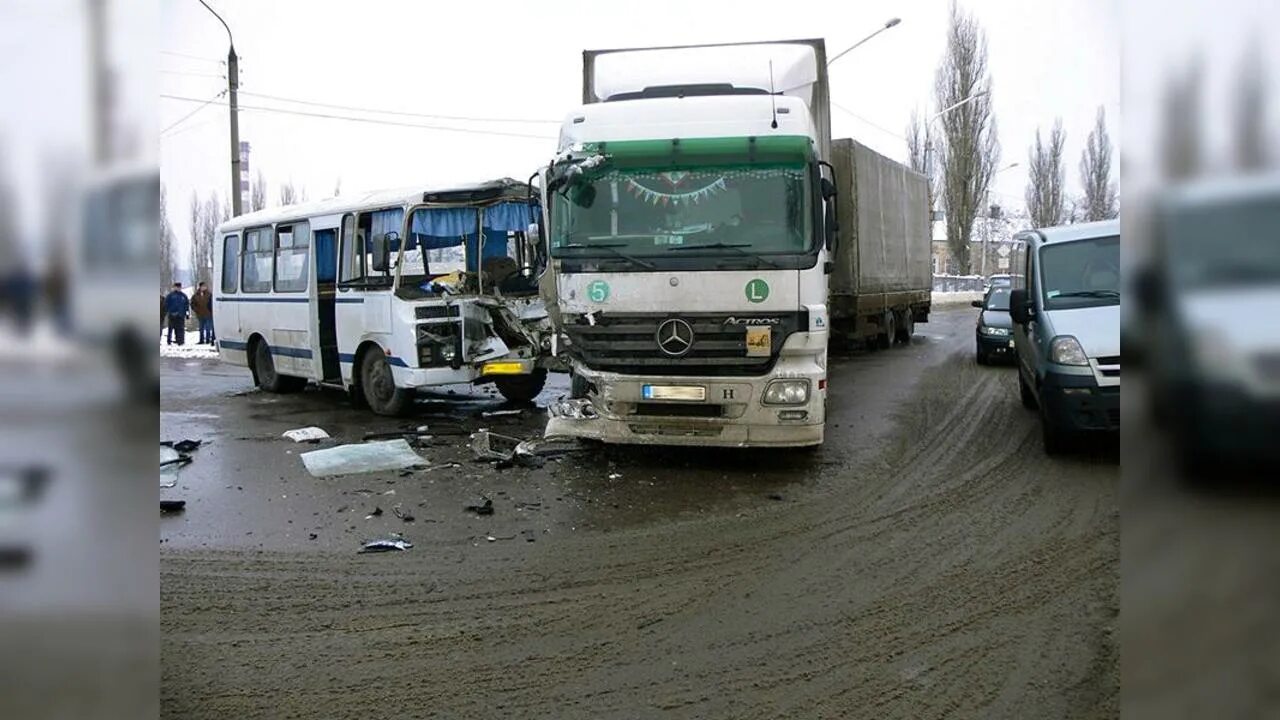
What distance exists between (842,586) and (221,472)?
5931mm

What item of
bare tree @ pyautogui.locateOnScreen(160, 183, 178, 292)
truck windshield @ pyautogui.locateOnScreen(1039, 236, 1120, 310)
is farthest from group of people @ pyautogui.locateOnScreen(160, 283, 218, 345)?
bare tree @ pyautogui.locateOnScreen(160, 183, 178, 292)

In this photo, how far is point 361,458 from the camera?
8445mm

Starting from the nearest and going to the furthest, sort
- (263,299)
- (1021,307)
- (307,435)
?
(1021,307) < (307,435) < (263,299)

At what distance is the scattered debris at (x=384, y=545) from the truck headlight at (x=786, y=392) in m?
3.14

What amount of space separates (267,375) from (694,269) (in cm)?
902

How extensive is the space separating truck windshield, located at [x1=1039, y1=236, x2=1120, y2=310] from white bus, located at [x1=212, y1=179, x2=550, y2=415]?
521 centimetres

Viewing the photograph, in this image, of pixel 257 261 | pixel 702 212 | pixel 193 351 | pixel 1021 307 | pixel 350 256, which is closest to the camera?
pixel 702 212

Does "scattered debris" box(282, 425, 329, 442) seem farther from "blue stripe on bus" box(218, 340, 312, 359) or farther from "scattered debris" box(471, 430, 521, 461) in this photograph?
"blue stripe on bus" box(218, 340, 312, 359)

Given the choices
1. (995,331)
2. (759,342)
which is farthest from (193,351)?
(759,342)

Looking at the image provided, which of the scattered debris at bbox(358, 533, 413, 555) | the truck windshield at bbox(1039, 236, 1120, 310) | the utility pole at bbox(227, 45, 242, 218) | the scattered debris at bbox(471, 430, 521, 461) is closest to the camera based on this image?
Answer: the scattered debris at bbox(358, 533, 413, 555)

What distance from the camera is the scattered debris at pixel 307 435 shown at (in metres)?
9.64

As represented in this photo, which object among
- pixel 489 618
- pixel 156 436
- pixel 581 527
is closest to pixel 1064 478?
pixel 581 527

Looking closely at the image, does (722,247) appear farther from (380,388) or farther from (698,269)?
(380,388)

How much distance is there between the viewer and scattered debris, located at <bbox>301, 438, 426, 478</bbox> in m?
8.09
